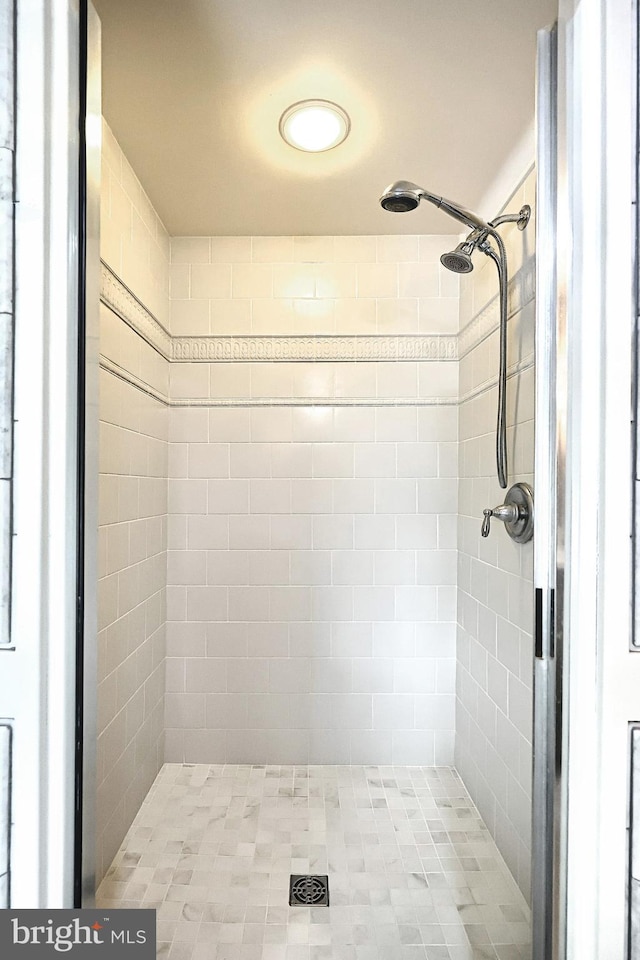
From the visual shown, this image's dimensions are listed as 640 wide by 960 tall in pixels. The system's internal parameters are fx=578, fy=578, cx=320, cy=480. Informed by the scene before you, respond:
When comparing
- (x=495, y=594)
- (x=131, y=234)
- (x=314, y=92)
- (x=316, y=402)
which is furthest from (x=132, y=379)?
(x=495, y=594)

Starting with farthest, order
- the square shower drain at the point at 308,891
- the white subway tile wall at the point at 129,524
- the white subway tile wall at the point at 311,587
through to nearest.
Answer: the white subway tile wall at the point at 311,587 < the white subway tile wall at the point at 129,524 < the square shower drain at the point at 308,891

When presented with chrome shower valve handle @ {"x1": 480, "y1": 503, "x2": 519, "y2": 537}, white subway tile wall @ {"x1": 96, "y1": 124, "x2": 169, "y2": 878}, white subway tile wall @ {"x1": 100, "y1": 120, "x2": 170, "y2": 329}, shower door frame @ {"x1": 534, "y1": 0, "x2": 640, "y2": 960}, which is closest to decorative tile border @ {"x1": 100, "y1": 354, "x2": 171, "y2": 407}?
white subway tile wall @ {"x1": 96, "y1": 124, "x2": 169, "y2": 878}

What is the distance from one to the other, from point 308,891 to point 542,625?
120cm

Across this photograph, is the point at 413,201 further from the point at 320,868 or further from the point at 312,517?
the point at 320,868

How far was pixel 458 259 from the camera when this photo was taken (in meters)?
1.73

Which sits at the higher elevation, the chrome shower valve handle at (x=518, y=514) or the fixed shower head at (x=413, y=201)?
the fixed shower head at (x=413, y=201)

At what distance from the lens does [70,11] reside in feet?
2.82

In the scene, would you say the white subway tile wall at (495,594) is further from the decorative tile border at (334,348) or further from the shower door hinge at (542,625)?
the shower door hinge at (542,625)

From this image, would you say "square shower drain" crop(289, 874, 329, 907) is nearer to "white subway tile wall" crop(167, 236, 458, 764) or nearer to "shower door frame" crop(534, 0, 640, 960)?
"white subway tile wall" crop(167, 236, 458, 764)

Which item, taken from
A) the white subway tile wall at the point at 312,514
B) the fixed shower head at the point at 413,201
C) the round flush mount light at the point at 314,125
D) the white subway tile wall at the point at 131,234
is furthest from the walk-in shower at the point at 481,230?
the white subway tile wall at the point at 131,234

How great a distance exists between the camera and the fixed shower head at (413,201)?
1584 millimetres

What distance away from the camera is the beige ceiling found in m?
1.30

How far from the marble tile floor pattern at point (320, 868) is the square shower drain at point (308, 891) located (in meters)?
0.02

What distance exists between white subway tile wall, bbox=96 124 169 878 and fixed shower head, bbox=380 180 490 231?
832 mm
